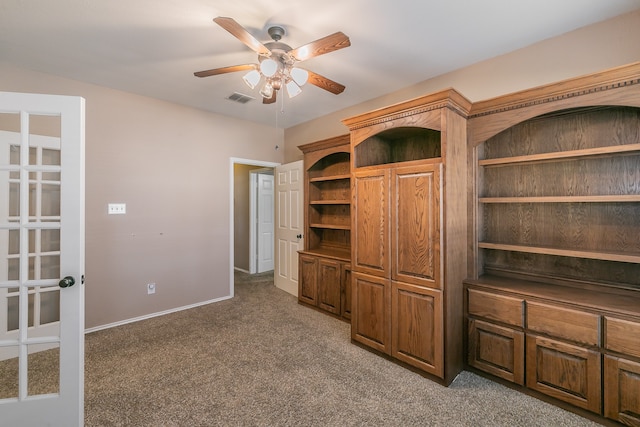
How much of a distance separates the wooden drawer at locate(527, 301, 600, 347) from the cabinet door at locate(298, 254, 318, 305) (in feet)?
7.68

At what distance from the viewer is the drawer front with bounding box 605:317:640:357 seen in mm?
1700

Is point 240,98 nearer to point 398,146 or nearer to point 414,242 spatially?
point 398,146

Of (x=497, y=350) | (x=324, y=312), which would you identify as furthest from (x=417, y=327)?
(x=324, y=312)

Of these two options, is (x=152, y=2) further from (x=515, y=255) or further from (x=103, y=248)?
(x=515, y=255)

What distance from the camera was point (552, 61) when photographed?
2.31m

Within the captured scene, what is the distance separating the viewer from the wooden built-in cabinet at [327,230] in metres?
3.50

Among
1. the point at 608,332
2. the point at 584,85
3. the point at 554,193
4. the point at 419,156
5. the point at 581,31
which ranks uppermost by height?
the point at 581,31

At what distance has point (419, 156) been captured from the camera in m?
3.05

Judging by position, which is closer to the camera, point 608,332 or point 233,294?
point 608,332

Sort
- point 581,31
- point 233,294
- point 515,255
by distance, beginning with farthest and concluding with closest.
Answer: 1. point 233,294
2. point 515,255
3. point 581,31

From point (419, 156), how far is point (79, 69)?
352 centimetres

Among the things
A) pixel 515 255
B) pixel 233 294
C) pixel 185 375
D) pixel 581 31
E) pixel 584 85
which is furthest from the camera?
pixel 233 294

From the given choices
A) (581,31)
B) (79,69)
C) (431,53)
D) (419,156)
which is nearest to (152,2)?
(79,69)

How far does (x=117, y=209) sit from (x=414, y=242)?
3.31 m
